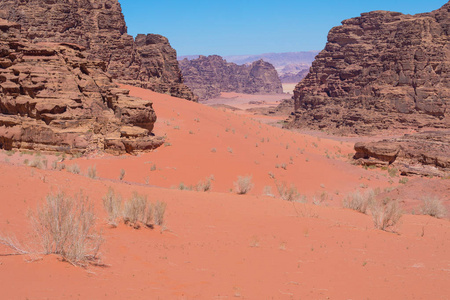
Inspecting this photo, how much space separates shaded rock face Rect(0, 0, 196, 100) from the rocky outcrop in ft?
61.7

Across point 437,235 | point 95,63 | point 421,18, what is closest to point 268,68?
point 421,18

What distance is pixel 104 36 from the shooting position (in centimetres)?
3066

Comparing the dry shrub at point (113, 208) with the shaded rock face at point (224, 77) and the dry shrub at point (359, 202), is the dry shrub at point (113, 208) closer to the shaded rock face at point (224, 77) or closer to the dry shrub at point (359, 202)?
the dry shrub at point (359, 202)

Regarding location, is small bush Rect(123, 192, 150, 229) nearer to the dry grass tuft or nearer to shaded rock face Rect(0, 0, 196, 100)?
the dry grass tuft

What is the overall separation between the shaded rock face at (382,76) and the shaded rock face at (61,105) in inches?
1150

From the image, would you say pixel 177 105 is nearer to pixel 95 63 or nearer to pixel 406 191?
pixel 95 63

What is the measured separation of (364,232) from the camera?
27.4 feet

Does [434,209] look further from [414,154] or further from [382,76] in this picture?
[382,76]

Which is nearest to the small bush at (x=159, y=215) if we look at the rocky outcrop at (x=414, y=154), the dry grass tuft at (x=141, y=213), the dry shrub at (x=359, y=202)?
the dry grass tuft at (x=141, y=213)

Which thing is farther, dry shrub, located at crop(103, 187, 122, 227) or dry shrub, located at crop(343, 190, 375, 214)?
dry shrub, located at crop(343, 190, 375, 214)

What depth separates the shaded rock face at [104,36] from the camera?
26922 mm

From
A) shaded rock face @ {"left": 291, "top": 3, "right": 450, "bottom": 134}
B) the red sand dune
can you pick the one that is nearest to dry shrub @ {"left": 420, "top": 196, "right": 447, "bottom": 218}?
the red sand dune

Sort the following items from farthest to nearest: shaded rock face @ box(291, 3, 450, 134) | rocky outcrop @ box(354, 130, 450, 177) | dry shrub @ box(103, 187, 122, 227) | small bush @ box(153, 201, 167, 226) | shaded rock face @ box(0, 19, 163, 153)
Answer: shaded rock face @ box(291, 3, 450, 134)
rocky outcrop @ box(354, 130, 450, 177)
shaded rock face @ box(0, 19, 163, 153)
small bush @ box(153, 201, 167, 226)
dry shrub @ box(103, 187, 122, 227)

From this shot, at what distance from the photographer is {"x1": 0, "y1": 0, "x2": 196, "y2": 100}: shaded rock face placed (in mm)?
26922
